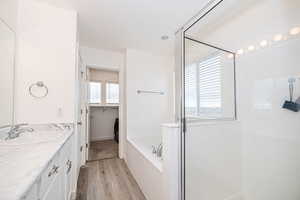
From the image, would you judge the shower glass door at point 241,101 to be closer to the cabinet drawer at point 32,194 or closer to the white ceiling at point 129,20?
the white ceiling at point 129,20

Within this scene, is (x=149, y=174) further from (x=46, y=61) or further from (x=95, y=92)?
(x=95, y=92)

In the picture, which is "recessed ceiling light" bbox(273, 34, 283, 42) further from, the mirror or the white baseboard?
the white baseboard

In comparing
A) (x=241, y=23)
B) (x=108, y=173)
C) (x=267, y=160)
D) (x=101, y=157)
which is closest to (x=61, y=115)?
(x=108, y=173)

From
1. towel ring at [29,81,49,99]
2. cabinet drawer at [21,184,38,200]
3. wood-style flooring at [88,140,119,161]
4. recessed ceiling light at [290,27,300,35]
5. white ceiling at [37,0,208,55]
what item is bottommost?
wood-style flooring at [88,140,119,161]

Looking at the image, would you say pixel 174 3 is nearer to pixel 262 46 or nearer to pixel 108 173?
pixel 262 46

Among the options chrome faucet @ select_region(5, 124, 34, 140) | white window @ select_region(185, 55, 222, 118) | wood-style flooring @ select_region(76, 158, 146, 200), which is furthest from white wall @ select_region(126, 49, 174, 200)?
chrome faucet @ select_region(5, 124, 34, 140)

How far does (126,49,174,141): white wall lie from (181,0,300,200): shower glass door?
1.43 m

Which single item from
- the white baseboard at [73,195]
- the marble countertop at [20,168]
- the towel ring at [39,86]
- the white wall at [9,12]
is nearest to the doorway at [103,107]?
the white baseboard at [73,195]

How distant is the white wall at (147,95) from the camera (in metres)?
2.83

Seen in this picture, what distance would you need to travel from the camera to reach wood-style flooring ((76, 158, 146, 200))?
5.65ft

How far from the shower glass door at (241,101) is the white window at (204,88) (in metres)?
0.01

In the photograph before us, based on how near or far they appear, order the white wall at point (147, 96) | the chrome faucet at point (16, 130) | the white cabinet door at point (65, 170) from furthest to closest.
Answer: the white wall at point (147, 96) → the chrome faucet at point (16, 130) → the white cabinet door at point (65, 170)

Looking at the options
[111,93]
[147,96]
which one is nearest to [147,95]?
[147,96]

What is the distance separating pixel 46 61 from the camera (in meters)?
1.56
